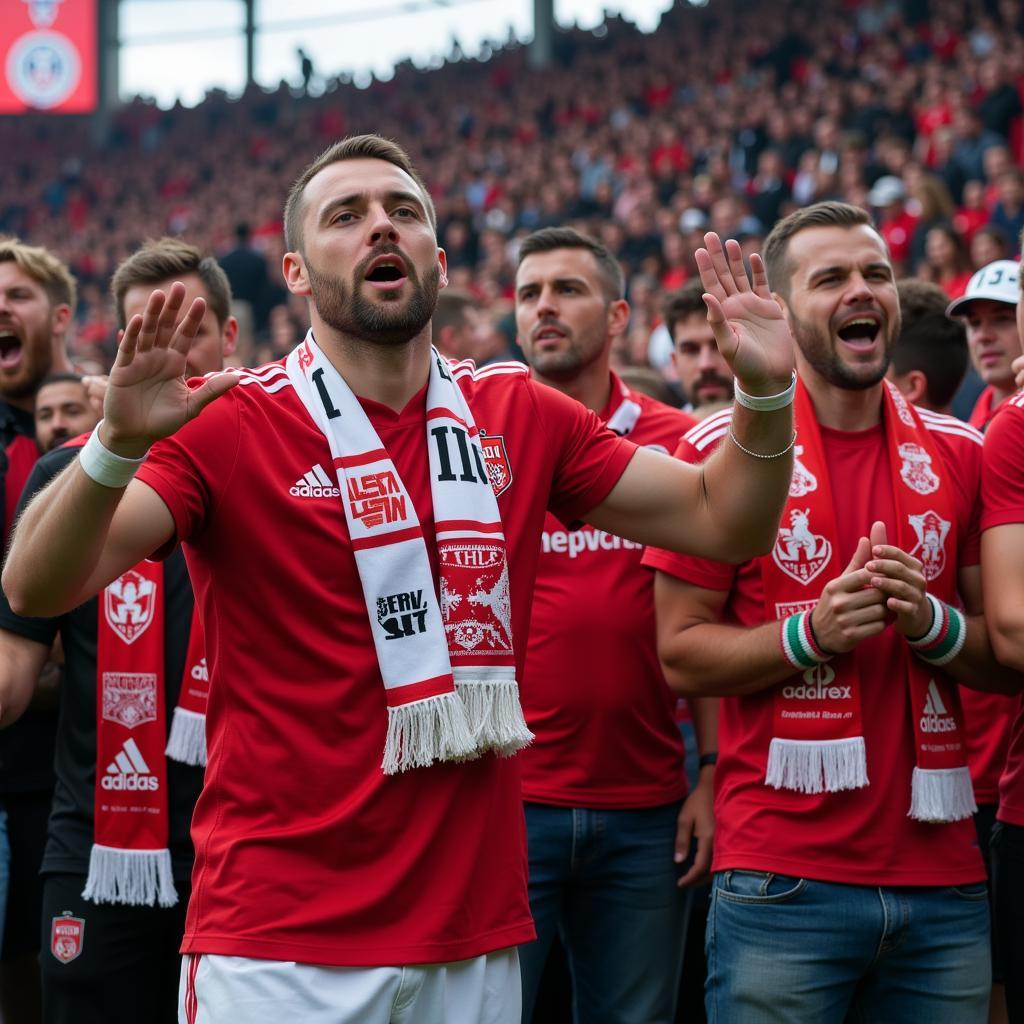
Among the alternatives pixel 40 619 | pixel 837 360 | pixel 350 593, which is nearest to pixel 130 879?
pixel 40 619

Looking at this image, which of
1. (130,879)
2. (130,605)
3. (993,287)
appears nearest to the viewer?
(130,879)

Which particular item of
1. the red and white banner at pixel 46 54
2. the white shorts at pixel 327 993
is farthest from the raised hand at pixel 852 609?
the red and white banner at pixel 46 54

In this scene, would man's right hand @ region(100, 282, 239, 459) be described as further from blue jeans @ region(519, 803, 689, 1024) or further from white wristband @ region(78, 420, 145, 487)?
blue jeans @ region(519, 803, 689, 1024)

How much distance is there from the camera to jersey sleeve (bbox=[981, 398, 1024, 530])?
3.16 meters

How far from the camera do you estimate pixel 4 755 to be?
4.05 metres

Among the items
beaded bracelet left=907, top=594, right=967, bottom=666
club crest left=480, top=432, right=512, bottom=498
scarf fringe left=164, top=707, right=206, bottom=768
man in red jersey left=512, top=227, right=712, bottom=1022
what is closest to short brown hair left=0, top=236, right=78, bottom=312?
scarf fringe left=164, top=707, right=206, bottom=768

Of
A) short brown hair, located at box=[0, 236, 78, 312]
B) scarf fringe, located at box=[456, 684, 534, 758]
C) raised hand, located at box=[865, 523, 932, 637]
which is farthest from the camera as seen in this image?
short brown hair, located at box=[0, 236, 78, 312]

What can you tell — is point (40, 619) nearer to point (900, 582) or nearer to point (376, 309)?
point (376, 309)

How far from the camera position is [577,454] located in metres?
2.90

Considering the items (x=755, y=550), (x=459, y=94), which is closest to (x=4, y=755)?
(x=755, y=550)

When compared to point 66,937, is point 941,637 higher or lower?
higher

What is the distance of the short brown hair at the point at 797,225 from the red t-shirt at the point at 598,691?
2.56 ft

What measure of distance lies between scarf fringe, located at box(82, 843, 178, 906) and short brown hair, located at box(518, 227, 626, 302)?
2036 millimetres

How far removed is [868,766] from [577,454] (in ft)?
2.94
